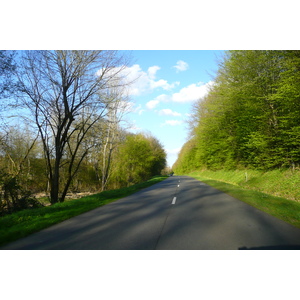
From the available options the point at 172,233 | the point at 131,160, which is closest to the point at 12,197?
the point at 172,233

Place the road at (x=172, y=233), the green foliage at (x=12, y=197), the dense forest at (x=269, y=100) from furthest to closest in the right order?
the dense forest at (x=269, y=100)
the green foliage at (x=12, y=197)
the road at (x=172, y=233)

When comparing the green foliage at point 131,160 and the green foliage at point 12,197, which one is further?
the green foliage at point 131,160

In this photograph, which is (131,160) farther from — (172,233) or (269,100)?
(172,233)

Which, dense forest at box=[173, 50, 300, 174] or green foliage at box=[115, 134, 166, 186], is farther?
green foliage at box=[115, 134, 166, 186]

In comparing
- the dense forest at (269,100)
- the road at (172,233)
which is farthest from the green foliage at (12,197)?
the dense forest at (269,100)

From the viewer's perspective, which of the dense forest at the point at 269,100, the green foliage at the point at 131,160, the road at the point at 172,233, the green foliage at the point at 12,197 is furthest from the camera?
Answer: the green foliage at the point at 131,160

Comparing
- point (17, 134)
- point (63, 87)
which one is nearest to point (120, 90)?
point (63, 87)

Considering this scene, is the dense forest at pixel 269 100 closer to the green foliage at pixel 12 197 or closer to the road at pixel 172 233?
the road at pixel 172 233

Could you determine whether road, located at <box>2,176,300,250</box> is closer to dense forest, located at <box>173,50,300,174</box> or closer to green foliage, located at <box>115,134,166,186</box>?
dense forest, located at <box>173,50,300,174</box>

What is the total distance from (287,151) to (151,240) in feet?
42.9

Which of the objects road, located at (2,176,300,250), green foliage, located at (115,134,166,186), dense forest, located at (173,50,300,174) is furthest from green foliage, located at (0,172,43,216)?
green foliage, located at (115,134,166,186)

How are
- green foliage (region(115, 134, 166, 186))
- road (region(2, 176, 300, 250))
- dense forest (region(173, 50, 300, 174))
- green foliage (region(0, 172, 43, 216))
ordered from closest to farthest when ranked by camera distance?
road (region(2, 176, 300, 250)), green foliage (region(0, 172, 43, 216)), dense forest (region(173, 50, 300, 174)), green foliage (region(115, 134, 166, 186))

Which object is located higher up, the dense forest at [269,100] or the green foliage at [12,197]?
the dense forest at [269,100]

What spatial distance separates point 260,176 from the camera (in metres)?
16.8
